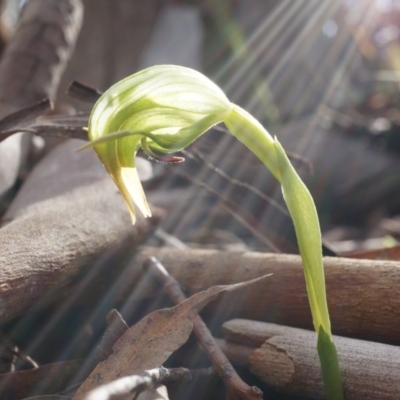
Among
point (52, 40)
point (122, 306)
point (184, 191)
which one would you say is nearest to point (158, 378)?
point (122, 306)

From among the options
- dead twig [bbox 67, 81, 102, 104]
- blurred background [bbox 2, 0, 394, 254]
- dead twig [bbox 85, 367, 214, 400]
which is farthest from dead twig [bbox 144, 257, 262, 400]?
blurred background [bbox 2, 0, 394, 254]

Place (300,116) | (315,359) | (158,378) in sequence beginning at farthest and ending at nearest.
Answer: (300,116) < (315,359) < (158,378)

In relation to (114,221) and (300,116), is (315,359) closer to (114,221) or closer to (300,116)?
(114,221)

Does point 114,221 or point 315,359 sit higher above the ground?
point 114,221

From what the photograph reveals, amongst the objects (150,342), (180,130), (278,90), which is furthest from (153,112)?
(278,90)

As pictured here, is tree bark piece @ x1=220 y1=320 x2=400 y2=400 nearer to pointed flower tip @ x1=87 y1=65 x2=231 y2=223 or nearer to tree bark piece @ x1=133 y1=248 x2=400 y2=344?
tree bark piece @ x1=133 y1=248 x2=400 y2=344

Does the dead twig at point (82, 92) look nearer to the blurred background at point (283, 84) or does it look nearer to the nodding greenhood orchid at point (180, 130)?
the nodding greenhood orchid at point (180, 130)

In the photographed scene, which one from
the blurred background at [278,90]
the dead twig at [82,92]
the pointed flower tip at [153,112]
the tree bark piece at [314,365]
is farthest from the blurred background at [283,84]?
the pointed flower tip at [153,112]
